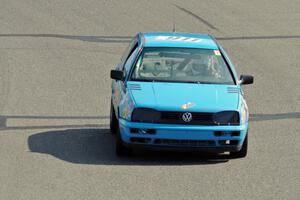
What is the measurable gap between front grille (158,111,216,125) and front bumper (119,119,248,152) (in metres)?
0.06

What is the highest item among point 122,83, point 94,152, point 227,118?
point 122,83

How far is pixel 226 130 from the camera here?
13891mm

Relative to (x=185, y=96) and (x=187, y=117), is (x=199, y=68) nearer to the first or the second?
(x=185, y=96)

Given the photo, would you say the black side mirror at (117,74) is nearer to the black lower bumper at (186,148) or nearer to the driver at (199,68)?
the driver at (199,68)

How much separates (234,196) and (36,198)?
2110 millimetres

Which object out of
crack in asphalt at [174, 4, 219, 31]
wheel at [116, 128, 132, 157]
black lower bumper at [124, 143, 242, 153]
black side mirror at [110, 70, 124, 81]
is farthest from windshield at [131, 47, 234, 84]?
crack in asphalt at [174, 4, 219, 31]

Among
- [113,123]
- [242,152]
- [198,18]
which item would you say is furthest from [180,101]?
[198,18]

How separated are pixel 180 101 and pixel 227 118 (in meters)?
0.63

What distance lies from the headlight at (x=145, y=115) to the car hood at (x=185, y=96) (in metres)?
0.06

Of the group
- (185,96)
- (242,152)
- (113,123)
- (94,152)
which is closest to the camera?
(185,96)

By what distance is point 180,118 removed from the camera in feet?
45.5

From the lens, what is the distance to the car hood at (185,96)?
45.7 ft

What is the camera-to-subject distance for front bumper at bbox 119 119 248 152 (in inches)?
543

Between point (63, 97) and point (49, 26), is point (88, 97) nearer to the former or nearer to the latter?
point (63, 97)
